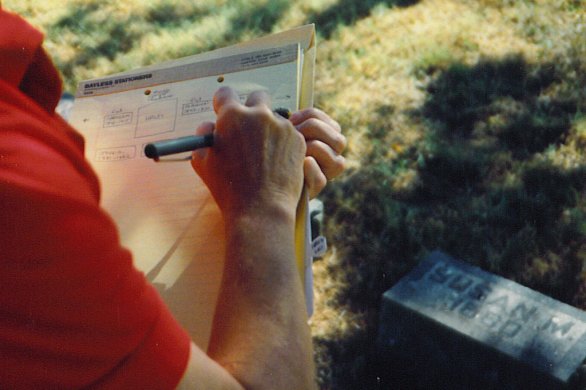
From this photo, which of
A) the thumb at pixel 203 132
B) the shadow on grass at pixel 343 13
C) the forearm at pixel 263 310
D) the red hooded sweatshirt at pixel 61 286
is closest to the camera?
the red hooded sweatshirt at pixel 61 286

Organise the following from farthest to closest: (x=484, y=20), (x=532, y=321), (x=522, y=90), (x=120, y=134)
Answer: (x=484, y=20)
(x=522, y=90)
(x=532, y=321)
(x=120, y=134)

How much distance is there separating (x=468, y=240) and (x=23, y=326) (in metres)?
1.98

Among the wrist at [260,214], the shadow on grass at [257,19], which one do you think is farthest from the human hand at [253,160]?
the shadow on grass at [257,19]

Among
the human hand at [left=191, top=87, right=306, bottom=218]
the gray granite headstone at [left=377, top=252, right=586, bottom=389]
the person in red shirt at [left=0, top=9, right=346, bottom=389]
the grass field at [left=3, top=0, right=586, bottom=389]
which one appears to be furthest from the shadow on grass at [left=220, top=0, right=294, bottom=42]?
the person in red shirt at [left=0, top=9, right=346, bottom=389]

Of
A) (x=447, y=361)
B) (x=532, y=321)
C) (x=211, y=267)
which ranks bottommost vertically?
(x=447, y=361)

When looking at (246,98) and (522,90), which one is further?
(522,90)

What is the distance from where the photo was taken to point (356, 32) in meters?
3.60

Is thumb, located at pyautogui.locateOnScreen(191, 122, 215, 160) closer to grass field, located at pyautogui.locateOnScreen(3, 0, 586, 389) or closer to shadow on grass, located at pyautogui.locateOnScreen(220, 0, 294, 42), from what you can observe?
grass field, located at pyautogui.locateOnScreen(3, 0, 586, 389)

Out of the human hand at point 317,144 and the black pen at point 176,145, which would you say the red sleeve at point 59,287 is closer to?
the black pen at point 176,145

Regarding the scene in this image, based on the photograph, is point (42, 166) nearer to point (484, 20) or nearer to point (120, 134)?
point (120, 134)

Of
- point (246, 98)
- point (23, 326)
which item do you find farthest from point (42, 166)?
point (246, 98)

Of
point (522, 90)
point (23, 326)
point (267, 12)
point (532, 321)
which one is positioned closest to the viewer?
point (23, 326)

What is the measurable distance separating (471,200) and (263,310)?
70.6 inches

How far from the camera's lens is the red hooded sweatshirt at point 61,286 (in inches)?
26.3
